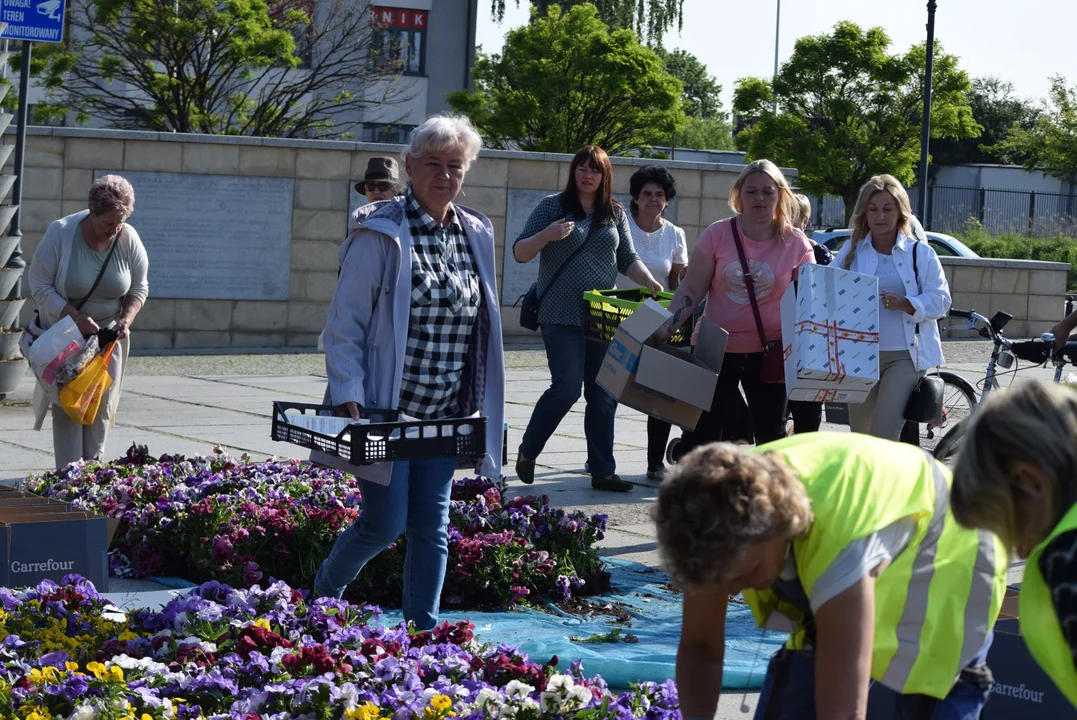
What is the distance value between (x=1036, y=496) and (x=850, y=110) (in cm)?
3616

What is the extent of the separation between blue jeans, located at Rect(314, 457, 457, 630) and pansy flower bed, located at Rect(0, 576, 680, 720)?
27 centimetres

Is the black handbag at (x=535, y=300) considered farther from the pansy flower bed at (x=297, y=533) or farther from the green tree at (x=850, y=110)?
the green tree at (x=850, y=110)

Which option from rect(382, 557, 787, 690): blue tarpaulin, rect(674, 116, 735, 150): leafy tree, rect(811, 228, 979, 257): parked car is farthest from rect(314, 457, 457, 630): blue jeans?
rect(674, 116, 735, 150): leafy tree

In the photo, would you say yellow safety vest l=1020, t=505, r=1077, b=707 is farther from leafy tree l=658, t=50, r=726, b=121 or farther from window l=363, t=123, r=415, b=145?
leafy tree l=658, t=50, r=726, b=121

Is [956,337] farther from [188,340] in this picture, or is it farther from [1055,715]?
[1055,715]

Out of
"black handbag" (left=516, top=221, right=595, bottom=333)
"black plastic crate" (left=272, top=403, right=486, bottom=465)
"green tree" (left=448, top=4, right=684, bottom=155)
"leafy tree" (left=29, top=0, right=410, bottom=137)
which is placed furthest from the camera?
"green tree" (left=448, top=4, right=684, bottom=155)

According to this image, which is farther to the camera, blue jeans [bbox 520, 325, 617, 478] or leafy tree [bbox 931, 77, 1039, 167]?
leafy tree [bbox 931, 77, 1039, 167]

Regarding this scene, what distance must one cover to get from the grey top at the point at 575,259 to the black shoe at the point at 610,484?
2.98 ft

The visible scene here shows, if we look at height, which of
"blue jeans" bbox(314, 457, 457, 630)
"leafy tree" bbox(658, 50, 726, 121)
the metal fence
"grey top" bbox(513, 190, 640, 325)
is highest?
"leafy tree" bbox(658, 50, 726, 121)

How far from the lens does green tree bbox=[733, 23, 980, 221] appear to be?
1421 inches

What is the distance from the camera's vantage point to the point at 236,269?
15180mm

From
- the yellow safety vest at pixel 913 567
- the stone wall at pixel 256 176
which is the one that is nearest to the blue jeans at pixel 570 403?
the yellow safety vest at pixel 913 567

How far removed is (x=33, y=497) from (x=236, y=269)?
10.0 metres

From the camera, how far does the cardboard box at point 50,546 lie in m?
4.84
